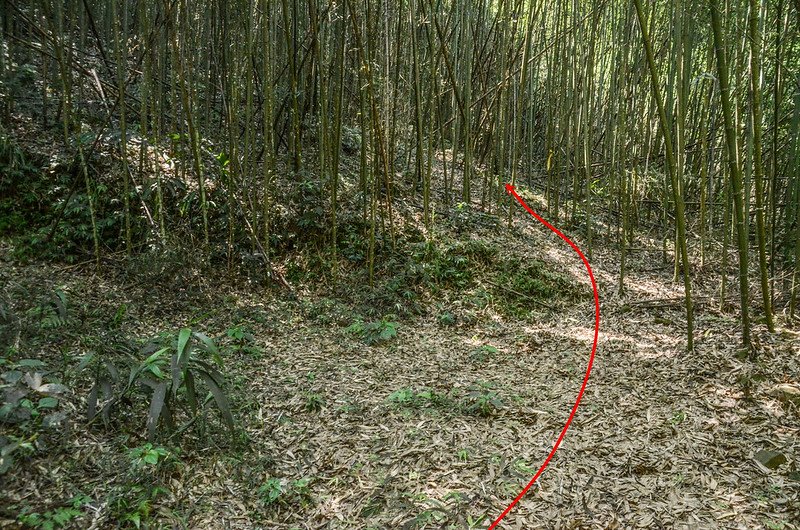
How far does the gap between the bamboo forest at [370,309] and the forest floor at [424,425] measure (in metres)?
0.02

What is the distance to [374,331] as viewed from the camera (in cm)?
480

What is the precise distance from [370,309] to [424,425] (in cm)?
218

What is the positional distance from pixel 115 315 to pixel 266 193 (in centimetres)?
186

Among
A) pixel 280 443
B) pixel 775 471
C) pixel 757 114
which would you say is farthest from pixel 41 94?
pixel 775 471

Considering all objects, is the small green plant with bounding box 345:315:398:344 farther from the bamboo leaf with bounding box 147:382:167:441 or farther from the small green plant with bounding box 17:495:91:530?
the small green plant with bounding box 17:495:91:530

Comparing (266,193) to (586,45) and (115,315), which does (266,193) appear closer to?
(115,315)

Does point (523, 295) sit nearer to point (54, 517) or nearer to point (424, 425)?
point (424, 425)

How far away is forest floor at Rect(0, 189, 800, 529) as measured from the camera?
2312mm

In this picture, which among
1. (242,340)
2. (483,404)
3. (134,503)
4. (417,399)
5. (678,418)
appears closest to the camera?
(134,503)

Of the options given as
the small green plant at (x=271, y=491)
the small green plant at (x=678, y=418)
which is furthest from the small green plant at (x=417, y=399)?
the small green plant at (x=678, y=418)

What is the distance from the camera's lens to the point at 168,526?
2.13m

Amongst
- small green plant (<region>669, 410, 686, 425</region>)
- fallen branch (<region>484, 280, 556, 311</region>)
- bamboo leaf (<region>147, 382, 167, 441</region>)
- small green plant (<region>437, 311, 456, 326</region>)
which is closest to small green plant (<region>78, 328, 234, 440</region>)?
bamboo leaf (<region>147, 382, 167, 441</region>)

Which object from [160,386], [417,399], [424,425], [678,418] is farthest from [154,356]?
[678,418]

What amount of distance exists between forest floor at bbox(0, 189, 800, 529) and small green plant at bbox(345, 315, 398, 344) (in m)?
0.10
